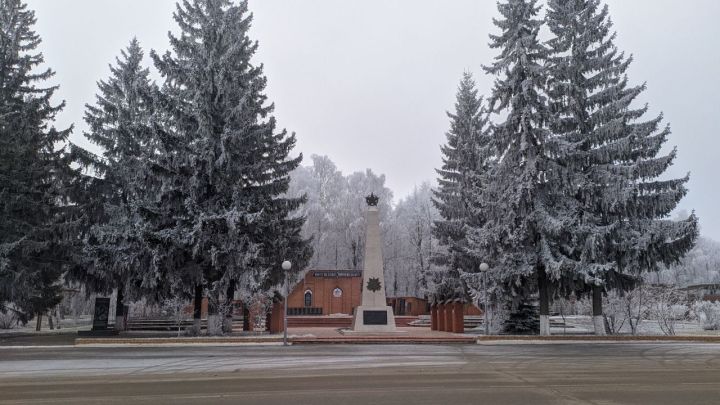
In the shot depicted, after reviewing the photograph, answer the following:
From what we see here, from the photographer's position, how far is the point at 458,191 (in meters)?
31.0

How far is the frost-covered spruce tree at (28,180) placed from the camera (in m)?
21.0

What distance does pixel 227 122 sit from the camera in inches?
864

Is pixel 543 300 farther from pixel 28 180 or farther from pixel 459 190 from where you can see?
pixel 28 180

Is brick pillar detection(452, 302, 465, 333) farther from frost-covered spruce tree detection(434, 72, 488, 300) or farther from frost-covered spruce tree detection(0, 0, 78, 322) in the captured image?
frost-covered spruce tree detection(0, 0, 78, 322)

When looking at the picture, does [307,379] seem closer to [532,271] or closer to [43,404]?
[43,404]

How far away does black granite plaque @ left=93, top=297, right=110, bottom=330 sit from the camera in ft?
81.8

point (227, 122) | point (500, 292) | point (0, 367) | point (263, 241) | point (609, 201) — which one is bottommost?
point (0, 367)

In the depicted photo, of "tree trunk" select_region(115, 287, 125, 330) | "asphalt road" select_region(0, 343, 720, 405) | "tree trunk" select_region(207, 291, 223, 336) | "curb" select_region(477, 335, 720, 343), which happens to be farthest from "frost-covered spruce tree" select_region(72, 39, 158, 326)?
"curb" select_region(477, 335, 720, 343)

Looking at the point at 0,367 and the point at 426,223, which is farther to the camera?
the point at 426,223

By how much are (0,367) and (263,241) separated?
11.4m

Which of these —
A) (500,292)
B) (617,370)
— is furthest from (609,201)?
(617,370)

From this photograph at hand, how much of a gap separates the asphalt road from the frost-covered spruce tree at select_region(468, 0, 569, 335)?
5758 mm

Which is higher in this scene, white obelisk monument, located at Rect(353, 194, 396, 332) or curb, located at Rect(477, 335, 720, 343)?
white obelisk monument, located at Rect(353, 194, 396, 332)

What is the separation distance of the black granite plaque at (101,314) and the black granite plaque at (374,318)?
12.6 m
